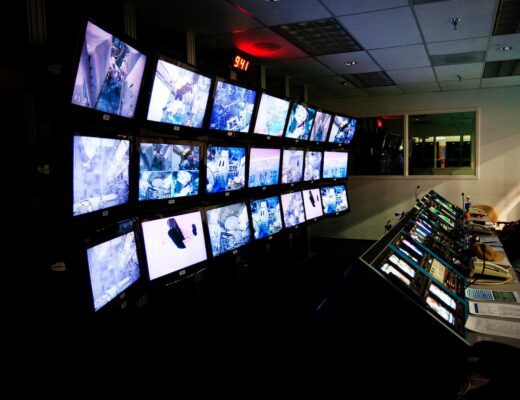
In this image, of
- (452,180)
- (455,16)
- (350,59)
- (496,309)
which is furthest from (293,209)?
(452,180)

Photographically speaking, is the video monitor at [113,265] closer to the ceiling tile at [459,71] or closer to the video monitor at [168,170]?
the video monitor at [168,170]

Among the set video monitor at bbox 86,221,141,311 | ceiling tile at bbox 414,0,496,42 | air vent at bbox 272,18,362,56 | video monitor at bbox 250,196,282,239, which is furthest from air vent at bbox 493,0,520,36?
video monitor at bbox 86,221,141,311

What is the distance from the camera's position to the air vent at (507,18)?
10.5ft

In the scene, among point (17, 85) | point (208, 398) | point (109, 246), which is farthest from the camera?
point (208, 398)

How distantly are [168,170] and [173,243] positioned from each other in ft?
1.54

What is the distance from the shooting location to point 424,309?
146 cm

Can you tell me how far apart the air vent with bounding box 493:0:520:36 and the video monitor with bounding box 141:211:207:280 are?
2911 millimetres

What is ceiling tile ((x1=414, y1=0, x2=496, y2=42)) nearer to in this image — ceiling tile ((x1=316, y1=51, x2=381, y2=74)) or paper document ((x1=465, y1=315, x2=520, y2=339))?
ceiling tile ((x1=316, y1=51, x2=381, y2=74))

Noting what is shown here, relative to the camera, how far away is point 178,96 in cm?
Result: 267

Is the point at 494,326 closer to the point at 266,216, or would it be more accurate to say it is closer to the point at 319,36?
the point at 266,216

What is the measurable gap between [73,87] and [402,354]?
1630mm

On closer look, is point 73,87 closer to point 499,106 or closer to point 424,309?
point 424,309

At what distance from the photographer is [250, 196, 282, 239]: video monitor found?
3.68 metres

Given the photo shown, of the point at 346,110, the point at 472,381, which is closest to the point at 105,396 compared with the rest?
the point at 472,381
